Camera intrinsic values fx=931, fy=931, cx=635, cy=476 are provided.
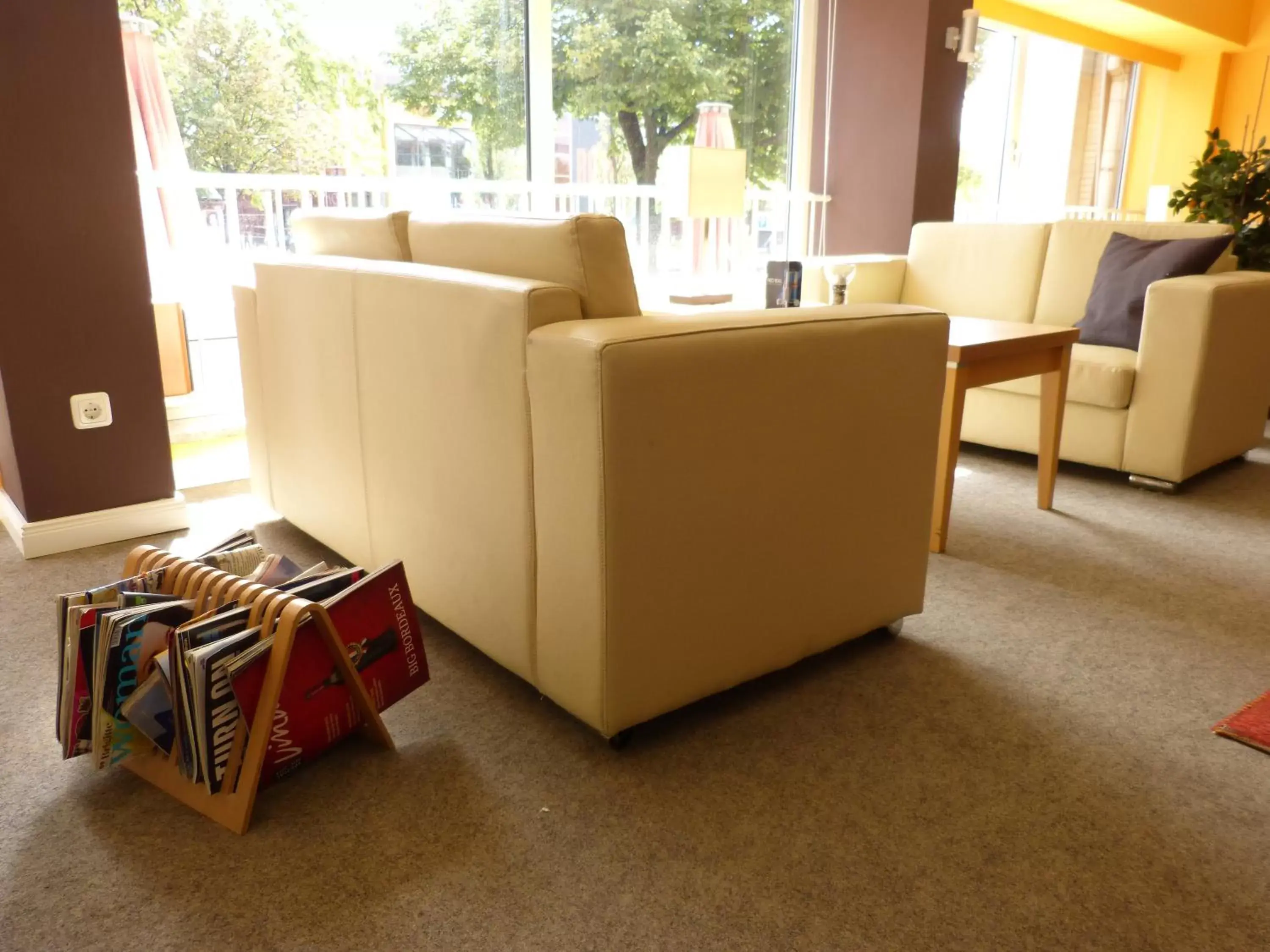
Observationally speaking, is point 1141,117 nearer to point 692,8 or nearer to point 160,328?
point 692,8

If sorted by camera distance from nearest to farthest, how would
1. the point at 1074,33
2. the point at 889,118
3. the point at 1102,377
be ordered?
the point at 1102,377 < the point at 889,118 < the point at 1074,33

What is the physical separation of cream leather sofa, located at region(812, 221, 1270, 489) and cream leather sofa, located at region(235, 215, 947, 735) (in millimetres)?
1513

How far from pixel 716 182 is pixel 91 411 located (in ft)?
7.43

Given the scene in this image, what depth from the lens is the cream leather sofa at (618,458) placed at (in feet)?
4.54

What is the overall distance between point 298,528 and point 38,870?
132 cm

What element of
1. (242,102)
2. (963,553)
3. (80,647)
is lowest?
(963,553)

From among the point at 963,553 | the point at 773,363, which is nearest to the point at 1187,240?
the point at 963,553

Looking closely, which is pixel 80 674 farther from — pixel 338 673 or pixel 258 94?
pixel 258 94

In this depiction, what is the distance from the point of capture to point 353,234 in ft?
6.93

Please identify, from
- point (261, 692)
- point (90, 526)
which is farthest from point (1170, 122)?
point (261, 692)

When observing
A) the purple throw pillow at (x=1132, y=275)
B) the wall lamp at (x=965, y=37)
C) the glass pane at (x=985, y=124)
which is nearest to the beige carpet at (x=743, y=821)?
the purple throw pillow at (x=1132, y=275)

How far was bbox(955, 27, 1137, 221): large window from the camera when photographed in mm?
6250

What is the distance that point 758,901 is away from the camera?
3.91 ft

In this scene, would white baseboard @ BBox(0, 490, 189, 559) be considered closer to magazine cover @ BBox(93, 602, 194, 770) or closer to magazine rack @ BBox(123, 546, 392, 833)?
magazine rack @ BBox(123, 546, 392, 833)
